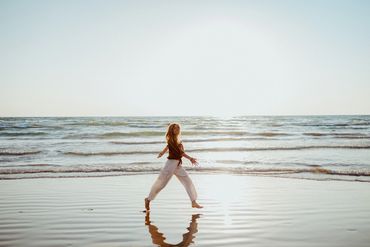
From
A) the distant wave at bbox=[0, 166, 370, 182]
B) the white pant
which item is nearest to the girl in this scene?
the white pant

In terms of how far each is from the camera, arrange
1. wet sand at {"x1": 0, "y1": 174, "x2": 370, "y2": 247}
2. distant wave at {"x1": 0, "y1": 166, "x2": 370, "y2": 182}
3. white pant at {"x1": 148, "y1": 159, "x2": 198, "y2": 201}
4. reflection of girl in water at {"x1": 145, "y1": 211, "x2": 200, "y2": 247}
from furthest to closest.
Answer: distant wave at {"x1": 0, "y1": 166, "x2": 370, "y2": 182} < white pant at {"x1": 148, "y1": 159, "x2": 198, "y2": 201} < wet sand at {"x1": 0, "y1": 174, "x2": 370, "y2": 247} < reflection of girl in water at {"x1": 145, "y1": 211, "x2": 200, "y2": 247}

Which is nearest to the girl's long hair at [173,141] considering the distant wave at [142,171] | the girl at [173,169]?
the girl at [173,169]

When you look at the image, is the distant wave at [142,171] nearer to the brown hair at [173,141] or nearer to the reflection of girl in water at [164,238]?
the brown hair at [173,141]

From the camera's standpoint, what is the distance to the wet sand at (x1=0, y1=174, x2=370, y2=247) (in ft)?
17.9

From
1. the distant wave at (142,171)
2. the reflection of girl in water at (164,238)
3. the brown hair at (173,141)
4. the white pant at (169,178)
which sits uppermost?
the distant wave at (142,171)

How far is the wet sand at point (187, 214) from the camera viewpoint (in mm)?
5457

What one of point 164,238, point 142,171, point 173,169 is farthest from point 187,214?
point 142,171

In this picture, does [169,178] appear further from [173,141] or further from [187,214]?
[187,214]

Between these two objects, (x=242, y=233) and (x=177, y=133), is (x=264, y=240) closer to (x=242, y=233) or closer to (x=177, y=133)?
(x=242, y=233)

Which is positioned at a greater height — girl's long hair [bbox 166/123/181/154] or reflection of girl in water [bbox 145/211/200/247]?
girl's long hair [bbox 166/123/181/154]

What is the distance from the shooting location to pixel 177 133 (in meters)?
7.71

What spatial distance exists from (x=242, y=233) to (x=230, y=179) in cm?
Answer: 606

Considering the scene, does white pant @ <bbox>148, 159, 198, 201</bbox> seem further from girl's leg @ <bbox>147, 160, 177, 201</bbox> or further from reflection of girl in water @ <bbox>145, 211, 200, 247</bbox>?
reflection of girl in water @ <bbox>145, 211, 200, 247</bbox>

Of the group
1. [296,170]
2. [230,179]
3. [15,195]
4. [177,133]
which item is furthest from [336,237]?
[296,170]
